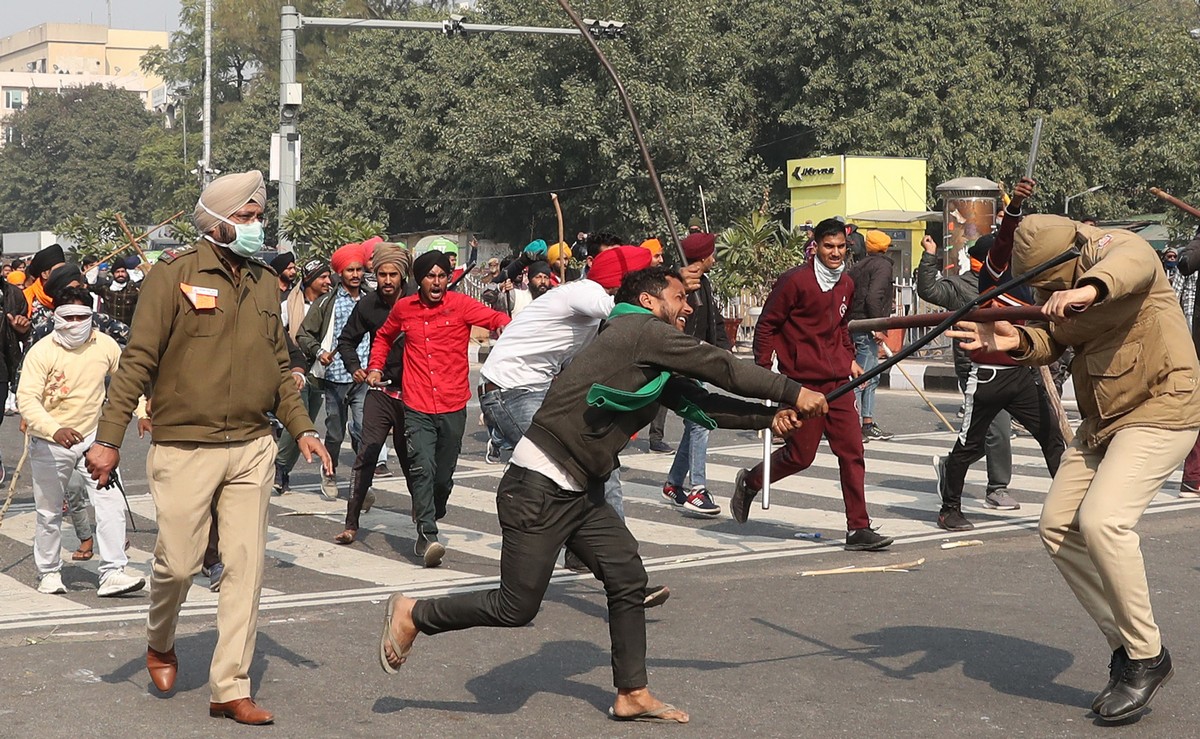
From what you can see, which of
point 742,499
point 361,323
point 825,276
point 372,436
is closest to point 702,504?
point 742,499

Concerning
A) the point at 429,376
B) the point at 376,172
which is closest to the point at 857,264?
the point at 429,376

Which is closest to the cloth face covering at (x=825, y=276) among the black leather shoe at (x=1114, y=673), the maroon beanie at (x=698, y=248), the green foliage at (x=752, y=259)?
the maroon beanie at (x=698, y=248)

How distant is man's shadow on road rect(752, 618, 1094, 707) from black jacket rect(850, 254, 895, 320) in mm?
7883

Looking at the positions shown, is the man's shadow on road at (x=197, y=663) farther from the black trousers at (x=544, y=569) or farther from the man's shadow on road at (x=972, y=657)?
the man's shadow on road at (x=972, y=657)

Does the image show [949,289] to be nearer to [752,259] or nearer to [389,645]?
[389,645]

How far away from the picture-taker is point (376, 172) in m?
50.8

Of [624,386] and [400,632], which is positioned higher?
[624,386]

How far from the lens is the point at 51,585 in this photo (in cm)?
802

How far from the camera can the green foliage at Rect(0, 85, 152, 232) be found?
9206cm

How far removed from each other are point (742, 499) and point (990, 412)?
5.39 ft

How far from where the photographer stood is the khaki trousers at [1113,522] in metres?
5.38

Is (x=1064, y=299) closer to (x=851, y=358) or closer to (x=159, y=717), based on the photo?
(x=159, y=717)

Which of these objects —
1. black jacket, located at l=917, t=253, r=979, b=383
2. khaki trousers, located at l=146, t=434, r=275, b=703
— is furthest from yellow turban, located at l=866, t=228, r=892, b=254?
khaki trousers, located at l=146, t=434, r=275, b=703

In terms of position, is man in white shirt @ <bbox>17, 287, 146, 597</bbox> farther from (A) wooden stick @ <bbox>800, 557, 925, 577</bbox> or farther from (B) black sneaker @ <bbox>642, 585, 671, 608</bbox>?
(A) wooden stick @ <bbox>800, 557, 925, 577</bbox>
